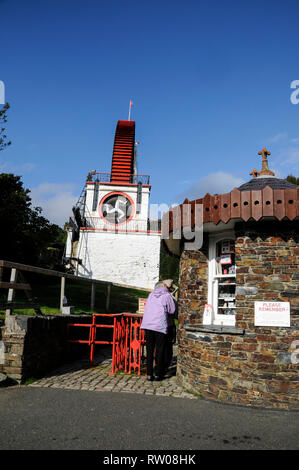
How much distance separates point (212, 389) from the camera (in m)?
5.34

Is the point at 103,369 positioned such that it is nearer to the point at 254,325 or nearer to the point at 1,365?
the point at 1,365

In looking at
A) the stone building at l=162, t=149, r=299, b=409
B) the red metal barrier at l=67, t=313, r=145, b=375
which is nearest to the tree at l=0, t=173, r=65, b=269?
the red metal barrier at l=67, t=313, r=145, b=375

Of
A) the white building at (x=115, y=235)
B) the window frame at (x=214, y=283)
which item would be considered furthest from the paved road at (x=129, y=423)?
the white building at (x=115, y=235)

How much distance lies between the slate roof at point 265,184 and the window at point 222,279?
1.09m

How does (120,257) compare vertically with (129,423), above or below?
above

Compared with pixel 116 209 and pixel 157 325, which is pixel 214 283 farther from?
pixel 116 209

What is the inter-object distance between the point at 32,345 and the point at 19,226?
520 inches

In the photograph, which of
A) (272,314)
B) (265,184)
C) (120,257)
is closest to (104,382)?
(272,314)

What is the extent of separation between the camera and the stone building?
5.04m

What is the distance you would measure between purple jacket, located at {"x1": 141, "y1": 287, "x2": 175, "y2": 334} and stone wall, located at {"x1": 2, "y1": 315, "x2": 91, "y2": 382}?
6.43 ft

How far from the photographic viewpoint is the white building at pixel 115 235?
3080 centimetres

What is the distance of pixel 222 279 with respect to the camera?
6211mm

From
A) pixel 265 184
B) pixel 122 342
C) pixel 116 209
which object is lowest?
pixel 122 342

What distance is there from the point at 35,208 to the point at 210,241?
16.6m
